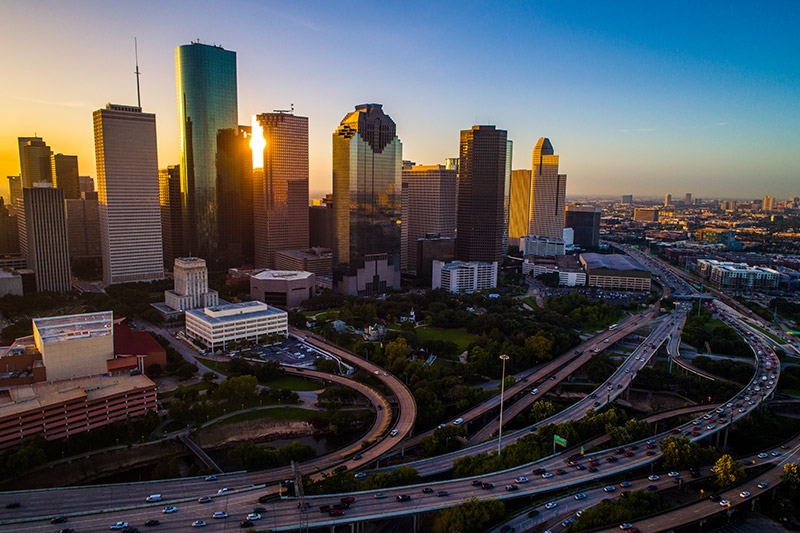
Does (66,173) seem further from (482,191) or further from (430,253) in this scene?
(482,191)

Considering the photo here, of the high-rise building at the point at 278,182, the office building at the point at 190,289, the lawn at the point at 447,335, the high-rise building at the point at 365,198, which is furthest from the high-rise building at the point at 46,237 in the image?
the lawn at the point at 447,335

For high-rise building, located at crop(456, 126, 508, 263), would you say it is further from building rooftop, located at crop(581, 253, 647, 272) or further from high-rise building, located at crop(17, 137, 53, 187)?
high-rise building, located at crop(17, 137, 53, 187)

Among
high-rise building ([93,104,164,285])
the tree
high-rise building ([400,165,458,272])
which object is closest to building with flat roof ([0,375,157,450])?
the tree

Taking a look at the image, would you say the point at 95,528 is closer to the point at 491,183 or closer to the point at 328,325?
the point at 328,325

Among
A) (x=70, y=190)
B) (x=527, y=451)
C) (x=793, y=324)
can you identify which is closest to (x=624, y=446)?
(x=527, y=451)

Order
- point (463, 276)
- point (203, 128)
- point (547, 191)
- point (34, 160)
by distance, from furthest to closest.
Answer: point (547, 191)
point (34, 160)
point (203, 128)
point (463, 276)

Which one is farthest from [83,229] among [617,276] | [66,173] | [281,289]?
[617,276]
